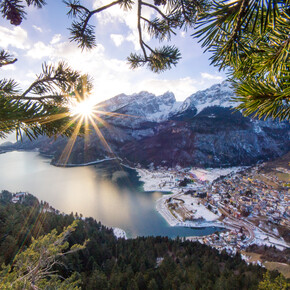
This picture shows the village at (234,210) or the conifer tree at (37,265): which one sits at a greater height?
the conifer tree at (37,265)

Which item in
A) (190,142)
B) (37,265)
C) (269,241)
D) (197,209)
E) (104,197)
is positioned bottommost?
(104,197)

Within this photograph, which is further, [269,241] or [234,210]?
[234,210]

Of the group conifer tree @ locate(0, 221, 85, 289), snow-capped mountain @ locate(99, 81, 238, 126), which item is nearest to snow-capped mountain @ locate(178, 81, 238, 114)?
snow-capped mountain @ locate(99, 81, 238, 126)

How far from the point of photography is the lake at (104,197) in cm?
3241

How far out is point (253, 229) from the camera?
3023 cm

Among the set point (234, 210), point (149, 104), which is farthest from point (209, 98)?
point (234, 210)

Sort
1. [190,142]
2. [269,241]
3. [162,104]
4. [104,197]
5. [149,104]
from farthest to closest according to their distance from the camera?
[162,104] < [149,104] < [190,142] < [104,197] < [269,241]

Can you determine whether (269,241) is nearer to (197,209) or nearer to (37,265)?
(197,209)

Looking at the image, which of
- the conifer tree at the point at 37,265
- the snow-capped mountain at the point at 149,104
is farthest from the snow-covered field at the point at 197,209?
the snow-capped mountain at the point at 149,104

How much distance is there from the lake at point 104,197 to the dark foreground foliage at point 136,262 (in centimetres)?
803

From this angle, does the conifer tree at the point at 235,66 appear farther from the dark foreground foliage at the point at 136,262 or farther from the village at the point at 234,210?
the village at the point at 234,210

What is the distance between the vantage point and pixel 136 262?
17859 millimetres

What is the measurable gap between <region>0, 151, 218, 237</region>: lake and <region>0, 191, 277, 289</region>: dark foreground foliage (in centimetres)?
803

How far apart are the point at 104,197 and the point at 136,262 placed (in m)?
31.9
